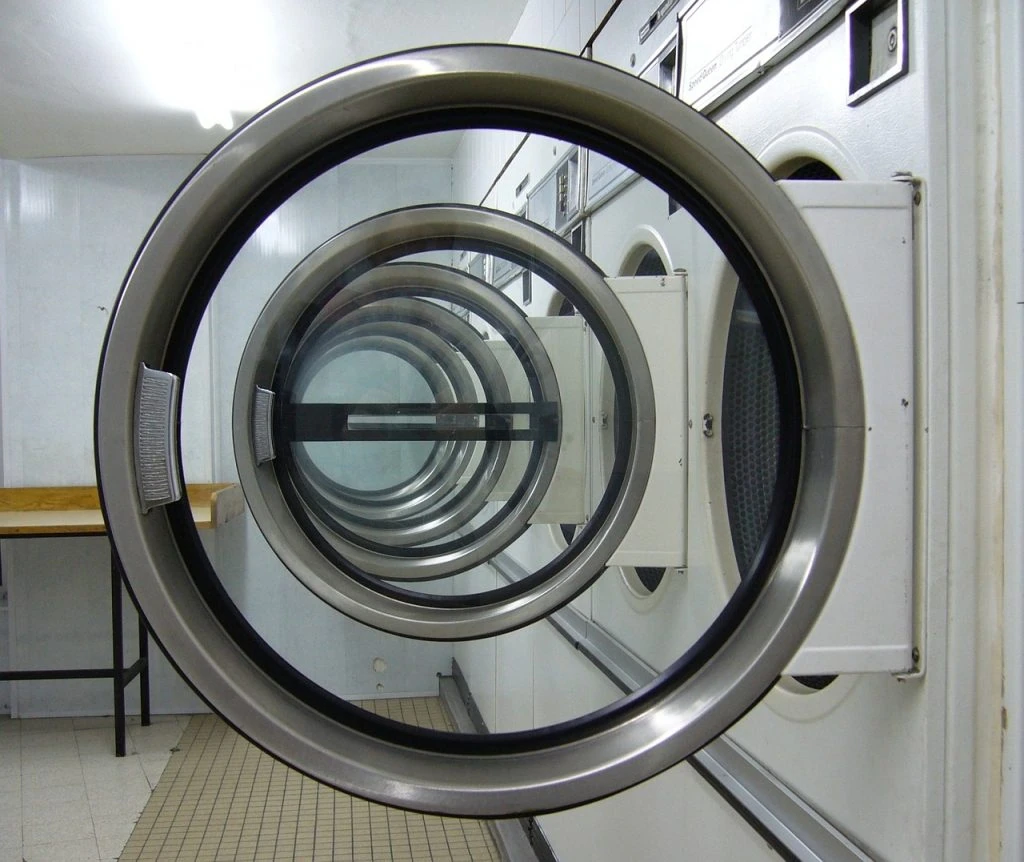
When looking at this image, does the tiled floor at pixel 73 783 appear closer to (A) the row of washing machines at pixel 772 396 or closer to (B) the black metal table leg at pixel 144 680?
(B) the black metal table leg at pixel 144 680

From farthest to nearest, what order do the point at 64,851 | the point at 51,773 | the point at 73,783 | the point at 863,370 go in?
the point at 51,773 → the point at 73,783 → the point at 64,851 → the point at 863,370

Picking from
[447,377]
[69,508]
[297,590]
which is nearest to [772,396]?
[447,377]

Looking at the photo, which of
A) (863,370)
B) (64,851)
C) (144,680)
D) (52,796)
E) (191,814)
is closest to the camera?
(863,370)

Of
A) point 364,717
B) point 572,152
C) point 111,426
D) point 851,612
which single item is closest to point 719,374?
point 572,152

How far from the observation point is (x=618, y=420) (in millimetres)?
1446

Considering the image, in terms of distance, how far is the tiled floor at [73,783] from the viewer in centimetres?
290

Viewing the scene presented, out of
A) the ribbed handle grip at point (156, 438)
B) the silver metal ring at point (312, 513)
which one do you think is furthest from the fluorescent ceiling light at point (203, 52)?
the ribbed handle grip at point (156, 438)

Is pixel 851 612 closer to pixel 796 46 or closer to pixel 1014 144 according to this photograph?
pixel 1014 144

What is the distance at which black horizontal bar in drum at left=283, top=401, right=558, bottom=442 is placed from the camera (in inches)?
55.7

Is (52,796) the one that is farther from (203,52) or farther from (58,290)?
(203,52)

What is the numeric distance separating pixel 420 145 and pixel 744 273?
0.40 metres

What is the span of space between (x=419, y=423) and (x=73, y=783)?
2.72 meters

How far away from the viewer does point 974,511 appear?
84 centimetres

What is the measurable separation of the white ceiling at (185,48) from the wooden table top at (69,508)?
1446 millimetres
